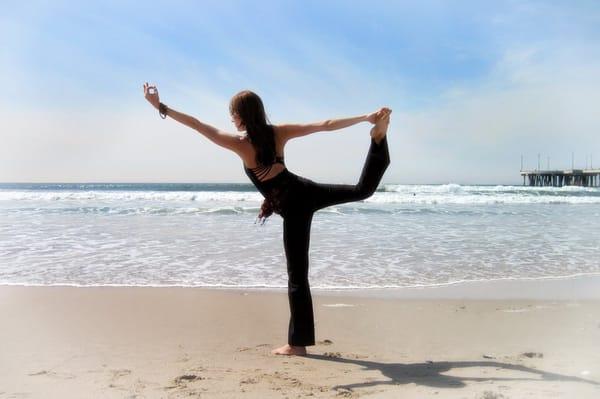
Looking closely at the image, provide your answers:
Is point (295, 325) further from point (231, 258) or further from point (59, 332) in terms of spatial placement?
point (231, 258)

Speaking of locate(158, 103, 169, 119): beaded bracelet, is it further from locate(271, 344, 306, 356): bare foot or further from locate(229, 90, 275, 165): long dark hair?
locate(271, 344, 306, 356): bare foot

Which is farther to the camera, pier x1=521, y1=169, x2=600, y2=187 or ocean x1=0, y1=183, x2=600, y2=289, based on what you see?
pier x1=521, y1=169, x2=600, y2=187

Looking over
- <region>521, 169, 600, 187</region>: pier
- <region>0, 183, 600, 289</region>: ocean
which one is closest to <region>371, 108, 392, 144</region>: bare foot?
<region>0, 183, 600, 289</region>: ocean

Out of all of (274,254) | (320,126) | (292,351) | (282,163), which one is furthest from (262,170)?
(274,254)

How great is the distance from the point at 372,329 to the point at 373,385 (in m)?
1.51

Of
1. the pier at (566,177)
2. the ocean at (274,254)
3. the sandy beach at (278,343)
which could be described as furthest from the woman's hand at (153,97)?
the pier at (566,177)

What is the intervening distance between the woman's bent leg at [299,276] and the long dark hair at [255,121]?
1.70 feet

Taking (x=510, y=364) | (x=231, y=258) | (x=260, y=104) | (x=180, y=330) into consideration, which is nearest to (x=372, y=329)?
(x=510, y=364)

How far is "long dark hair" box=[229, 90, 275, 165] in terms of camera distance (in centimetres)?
331

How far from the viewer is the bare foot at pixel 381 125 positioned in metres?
3.20

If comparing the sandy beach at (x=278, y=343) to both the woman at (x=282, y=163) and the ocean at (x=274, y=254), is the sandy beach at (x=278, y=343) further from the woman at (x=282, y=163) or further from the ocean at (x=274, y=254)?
the woman at (x=282, y=163)

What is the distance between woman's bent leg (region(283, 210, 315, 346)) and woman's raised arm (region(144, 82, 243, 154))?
0.62 meters

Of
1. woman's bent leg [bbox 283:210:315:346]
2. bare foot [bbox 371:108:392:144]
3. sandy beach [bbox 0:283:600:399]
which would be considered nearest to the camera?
sandy beach [bbox 0:283:600:399]

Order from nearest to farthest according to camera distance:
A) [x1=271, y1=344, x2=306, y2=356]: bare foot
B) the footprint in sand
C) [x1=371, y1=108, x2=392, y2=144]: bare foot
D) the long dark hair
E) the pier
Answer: the footprint in sand, [x1=371, y1=108, x2=392, y2=144]: bare foot, the long dark hair, [x1=271, y1=344, x2=306, y2=356]: bare foot, the pier
